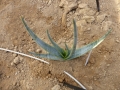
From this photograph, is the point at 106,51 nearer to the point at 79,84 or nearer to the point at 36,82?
the point at 79,84

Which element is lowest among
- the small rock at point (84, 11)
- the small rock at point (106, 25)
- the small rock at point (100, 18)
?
the small rock at point (106, 25)

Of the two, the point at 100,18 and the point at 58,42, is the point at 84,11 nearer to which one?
the point at 100,18

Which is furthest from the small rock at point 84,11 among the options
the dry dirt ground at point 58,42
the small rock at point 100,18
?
the small rock at point 100,18

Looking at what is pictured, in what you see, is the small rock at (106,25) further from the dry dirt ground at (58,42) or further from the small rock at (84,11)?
the small rock at (84,11)

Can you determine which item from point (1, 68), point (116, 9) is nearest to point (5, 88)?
point (1, 68)

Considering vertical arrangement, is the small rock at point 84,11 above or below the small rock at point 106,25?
above

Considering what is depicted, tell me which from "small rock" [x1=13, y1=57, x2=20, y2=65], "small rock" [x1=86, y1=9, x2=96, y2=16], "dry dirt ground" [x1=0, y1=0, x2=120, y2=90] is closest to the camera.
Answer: "dry dirt ground" [x1=0, y1=0, x2=120, y2=90]

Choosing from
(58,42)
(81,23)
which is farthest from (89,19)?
(58,42)

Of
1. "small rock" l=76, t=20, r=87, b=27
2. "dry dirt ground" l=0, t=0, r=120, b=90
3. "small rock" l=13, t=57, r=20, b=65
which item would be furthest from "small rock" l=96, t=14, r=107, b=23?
"small rock" l=13, t=57, r=20, b=65

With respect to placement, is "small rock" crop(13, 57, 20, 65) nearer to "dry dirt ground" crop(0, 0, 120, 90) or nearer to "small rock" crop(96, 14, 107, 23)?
"dry dirt ground" crop(0, 0, 120, 90)
